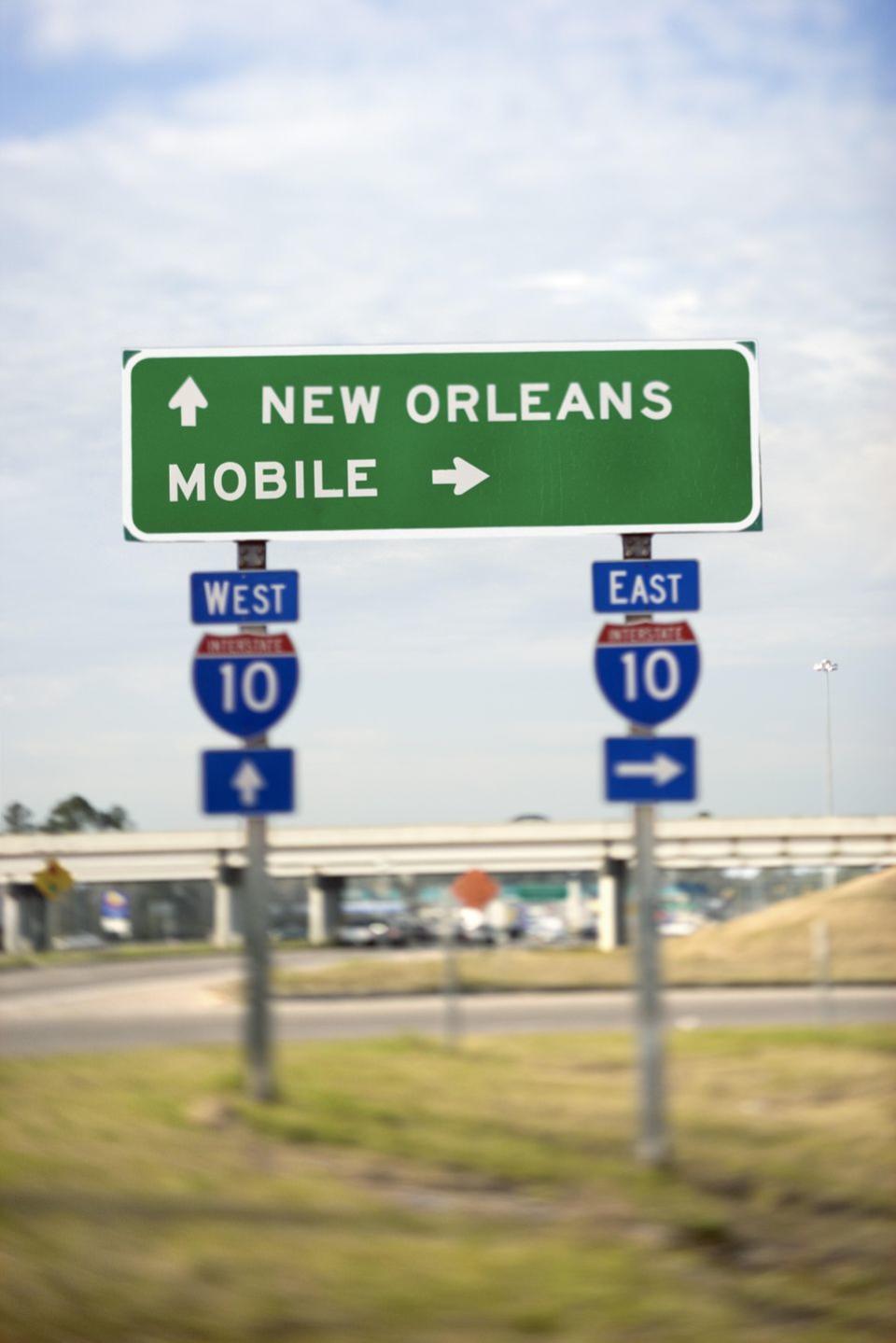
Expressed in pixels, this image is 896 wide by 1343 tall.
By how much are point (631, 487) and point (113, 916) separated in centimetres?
4431

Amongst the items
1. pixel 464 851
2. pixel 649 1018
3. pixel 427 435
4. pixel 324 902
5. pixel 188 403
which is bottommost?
pixel 324 902

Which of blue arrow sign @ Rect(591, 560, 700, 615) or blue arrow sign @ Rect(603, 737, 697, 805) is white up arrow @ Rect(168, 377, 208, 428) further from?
blue arrow sign @ Rect(603, 737, 697, 805)

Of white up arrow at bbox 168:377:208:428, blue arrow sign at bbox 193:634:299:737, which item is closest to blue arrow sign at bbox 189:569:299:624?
blue arrow sign at bbox 193:634:299:737

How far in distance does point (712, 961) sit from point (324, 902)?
33292 millimetres

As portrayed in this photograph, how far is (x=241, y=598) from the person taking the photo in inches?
399

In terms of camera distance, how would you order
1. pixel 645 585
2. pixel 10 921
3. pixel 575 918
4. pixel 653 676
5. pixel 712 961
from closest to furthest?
pixel 653 676 < pixel 645 585 < pixel 712 961 < pixel 575 918 < pixel 10 921

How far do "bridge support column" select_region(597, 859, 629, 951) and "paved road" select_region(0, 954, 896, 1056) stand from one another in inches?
998

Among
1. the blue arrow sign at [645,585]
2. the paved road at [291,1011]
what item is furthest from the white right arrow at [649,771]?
the paved road at [291,1011]

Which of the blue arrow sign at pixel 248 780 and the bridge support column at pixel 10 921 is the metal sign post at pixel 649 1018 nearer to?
the blue arrow sign at pixel 248 780

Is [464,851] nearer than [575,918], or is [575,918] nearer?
[575,918]

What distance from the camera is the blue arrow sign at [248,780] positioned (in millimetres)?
9766

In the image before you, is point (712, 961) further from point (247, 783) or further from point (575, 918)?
point (575, 918)

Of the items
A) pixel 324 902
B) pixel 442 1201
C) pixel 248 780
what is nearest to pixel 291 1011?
pixel 248 780

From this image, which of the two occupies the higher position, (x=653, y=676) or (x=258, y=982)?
(x=653, y=676)
